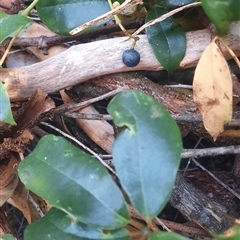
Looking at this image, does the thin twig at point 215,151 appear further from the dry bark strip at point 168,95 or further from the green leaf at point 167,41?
the green leaf at point 167,41

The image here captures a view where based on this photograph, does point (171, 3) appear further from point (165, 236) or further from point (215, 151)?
point (165, 236)

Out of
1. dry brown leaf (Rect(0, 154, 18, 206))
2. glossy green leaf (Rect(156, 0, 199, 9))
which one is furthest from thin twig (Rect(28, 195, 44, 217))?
glossy green leaf (Rect(156, 0, 199, 9))

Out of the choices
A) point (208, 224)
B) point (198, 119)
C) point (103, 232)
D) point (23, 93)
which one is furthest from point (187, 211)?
point (23, 93)

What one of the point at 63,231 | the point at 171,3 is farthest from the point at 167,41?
the point at 63,231

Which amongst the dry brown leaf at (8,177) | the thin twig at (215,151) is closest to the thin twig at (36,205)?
the dry brown leaf at (8,177)

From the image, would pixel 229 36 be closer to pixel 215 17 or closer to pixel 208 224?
pixel 215 17

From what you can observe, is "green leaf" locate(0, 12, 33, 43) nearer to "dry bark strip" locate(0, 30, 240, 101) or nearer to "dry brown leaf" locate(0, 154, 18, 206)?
"dry bark strip" locate(0, 30, 240, 101)
